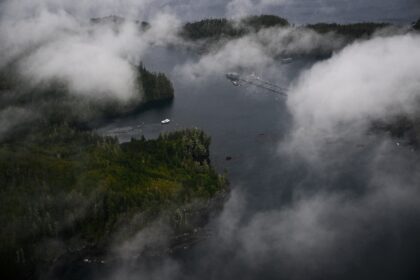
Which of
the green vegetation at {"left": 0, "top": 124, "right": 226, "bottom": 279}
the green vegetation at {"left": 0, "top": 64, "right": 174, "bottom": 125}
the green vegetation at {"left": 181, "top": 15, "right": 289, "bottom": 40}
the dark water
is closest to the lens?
the green vegetation at {"left": 0, "top": 124, "right": 226, "bottom": 279}

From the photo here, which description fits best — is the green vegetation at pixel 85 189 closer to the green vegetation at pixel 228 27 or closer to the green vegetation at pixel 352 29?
the green vegetation at pixel 352 29

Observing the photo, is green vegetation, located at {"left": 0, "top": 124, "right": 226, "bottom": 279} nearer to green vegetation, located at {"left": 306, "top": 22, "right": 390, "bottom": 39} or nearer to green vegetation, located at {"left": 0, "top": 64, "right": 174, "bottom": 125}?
green vegetation, located at {"left": 0, "top": 64, "right": 174, "bottom": 125}

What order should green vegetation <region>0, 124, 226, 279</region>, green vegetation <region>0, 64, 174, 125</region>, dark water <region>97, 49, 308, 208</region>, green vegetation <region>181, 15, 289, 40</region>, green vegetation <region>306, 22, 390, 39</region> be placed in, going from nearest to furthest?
green vegetation <region>0, 124, 226, 279</region>
dark water <region>97, 49, 308, 208</region>
green vegetation <region>0, 64, 174, 125</region>
green vegetation <region>306, 22, 390, 39</region>
green vegetation <region>181, 15, 289, 40</region>

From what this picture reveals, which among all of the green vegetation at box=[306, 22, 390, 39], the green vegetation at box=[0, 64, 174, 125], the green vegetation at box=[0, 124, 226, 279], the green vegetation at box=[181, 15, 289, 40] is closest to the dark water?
the green vegetation at box=[0, 64, 174, 125]

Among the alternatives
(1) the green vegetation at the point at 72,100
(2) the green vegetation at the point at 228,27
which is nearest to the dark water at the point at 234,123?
(1) the green vegetation at the point at 72,100

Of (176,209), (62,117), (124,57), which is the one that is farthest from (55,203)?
(124,57)

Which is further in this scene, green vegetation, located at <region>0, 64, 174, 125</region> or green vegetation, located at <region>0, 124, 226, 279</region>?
green vegetation, located at <region>0, 64, 174, 125</region>

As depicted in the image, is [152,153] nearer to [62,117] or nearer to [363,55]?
[62,117]
